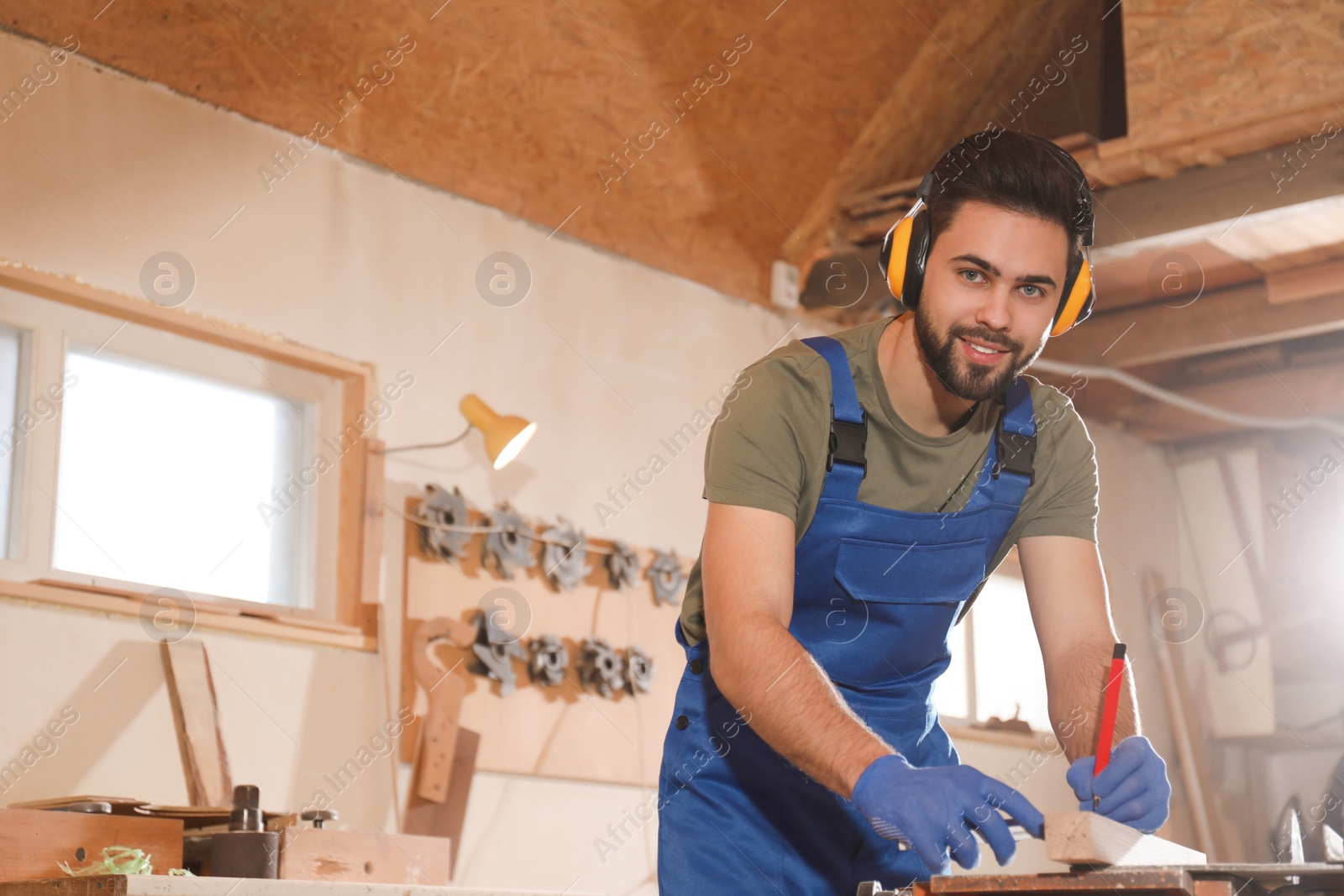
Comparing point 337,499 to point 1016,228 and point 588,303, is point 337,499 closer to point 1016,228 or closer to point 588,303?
point 588,303

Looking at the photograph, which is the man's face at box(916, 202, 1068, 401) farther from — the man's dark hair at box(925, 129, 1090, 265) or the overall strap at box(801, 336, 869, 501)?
the overall strap at box(801, 336, 869, 501)

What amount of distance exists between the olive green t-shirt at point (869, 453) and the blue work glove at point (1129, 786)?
48 cm

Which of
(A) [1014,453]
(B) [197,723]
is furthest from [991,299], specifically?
(B) [197,723]

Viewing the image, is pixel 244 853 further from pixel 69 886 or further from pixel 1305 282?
pixel 1305 282

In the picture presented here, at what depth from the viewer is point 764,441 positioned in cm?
181

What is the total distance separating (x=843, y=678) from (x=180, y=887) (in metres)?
1.11

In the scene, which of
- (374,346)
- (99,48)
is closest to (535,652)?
(374,346)

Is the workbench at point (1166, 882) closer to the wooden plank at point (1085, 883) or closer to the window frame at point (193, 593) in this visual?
the wooden plank at point (1085, 883)

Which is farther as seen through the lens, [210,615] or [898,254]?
[210,615]

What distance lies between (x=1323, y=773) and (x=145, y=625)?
5529 mm

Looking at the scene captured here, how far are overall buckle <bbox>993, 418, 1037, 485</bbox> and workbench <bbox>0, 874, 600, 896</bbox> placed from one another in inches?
51.6

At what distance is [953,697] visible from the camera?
549 cm

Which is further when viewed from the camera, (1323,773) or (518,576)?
(1323,773)

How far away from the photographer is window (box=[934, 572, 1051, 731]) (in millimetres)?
5559
